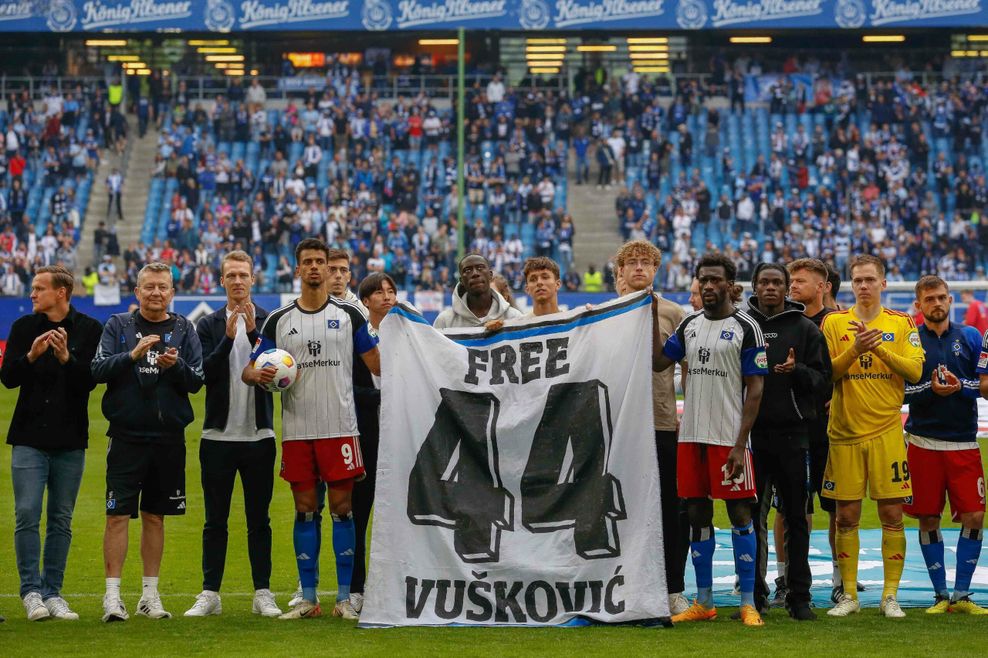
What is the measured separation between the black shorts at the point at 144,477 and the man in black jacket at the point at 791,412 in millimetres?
3392

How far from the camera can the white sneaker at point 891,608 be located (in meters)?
8.09

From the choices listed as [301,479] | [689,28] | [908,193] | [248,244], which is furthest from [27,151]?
[301,479]

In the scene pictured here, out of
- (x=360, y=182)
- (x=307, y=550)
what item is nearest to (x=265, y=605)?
(x=307, y=550)

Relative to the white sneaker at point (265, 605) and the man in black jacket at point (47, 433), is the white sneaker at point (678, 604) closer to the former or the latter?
the white sneaker at point (265, 605)

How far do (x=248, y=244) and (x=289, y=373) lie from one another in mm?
28621

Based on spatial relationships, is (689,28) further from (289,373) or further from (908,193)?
(289,373)

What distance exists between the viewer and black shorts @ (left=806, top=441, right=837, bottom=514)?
862 centimetres

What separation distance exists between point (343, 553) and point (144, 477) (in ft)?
4.13

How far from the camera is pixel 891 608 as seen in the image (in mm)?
8133

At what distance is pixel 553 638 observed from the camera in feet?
23.7

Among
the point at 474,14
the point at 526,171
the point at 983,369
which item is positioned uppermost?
the point at 474,14

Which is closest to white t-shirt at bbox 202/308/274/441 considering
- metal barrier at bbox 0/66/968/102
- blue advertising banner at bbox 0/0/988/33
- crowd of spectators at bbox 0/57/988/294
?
crowd of spectators at bbox 0/57/988/294

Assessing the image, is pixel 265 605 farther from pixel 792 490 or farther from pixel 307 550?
pixel 792 490

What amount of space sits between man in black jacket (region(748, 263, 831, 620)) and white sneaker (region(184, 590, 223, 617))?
331cm
